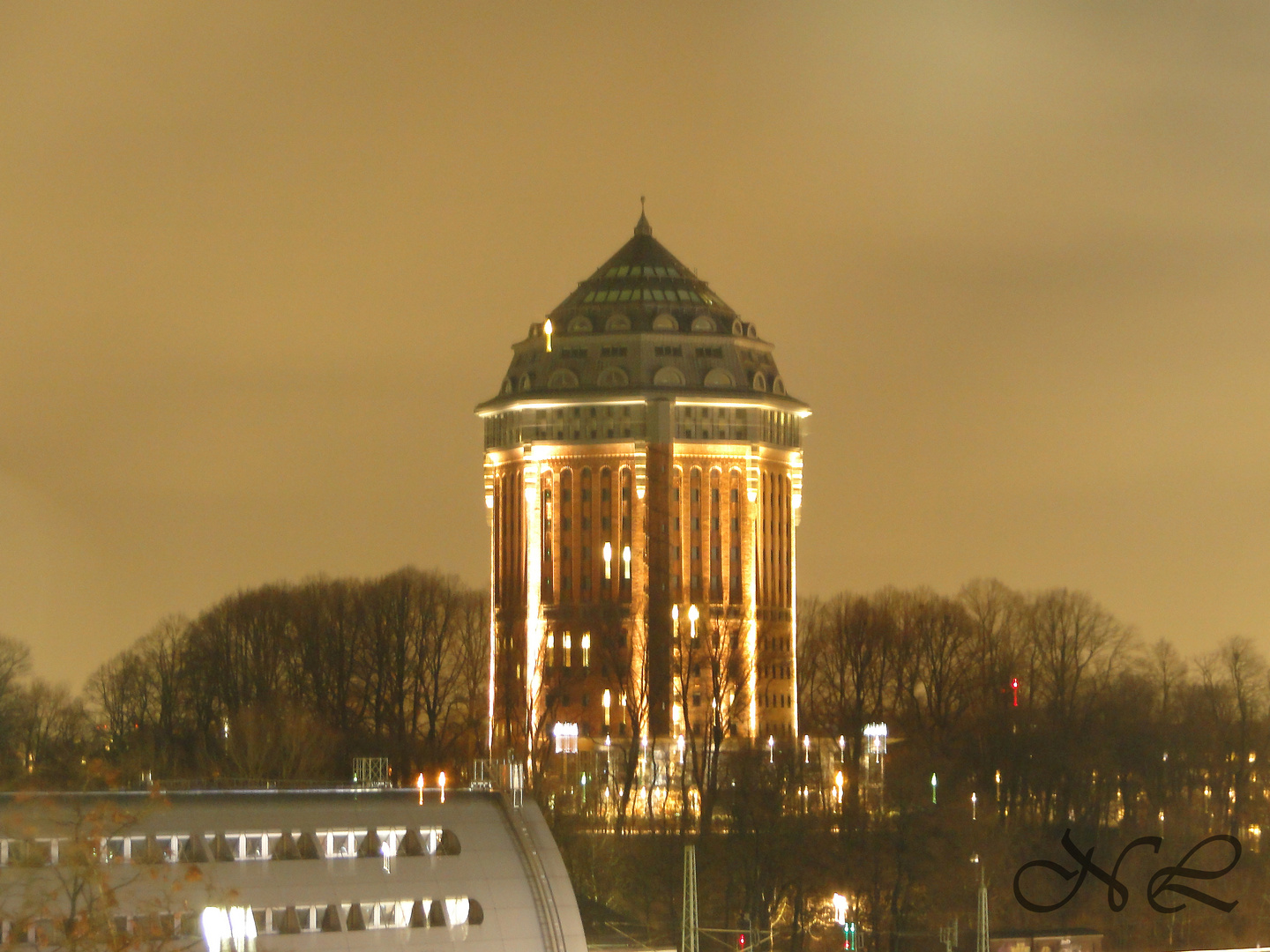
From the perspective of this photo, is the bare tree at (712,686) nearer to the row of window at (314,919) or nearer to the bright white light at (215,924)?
the row of window at (314,919)

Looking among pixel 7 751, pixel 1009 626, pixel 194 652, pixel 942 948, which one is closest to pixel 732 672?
pixel 1009 626

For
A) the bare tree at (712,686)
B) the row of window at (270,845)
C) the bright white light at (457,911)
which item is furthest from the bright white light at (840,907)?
the bare tree at (712,686)

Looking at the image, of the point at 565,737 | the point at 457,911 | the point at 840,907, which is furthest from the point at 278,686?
the point at 457,911

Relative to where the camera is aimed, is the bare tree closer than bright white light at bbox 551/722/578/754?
Yes

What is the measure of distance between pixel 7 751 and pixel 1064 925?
2228 inches

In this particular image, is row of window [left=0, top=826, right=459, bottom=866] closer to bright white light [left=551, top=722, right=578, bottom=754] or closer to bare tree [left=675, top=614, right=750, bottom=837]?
bare tree [left=675, top=614, right=750, bottom=837]

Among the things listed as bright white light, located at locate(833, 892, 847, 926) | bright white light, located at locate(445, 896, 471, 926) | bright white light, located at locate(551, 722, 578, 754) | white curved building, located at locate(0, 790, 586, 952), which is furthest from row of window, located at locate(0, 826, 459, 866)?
bright white light, located at locate(551, 722, 578, 754)

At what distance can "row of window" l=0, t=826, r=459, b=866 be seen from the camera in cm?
9962

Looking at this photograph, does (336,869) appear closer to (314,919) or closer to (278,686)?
(314,919)

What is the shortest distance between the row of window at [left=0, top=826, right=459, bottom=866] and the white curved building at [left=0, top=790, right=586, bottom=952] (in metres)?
0.04

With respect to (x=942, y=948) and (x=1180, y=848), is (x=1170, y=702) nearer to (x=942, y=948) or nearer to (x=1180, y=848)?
(x=1180, y=848)

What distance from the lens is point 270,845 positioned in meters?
103

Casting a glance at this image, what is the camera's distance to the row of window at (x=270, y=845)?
99625 mm

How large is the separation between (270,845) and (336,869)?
231 cm
